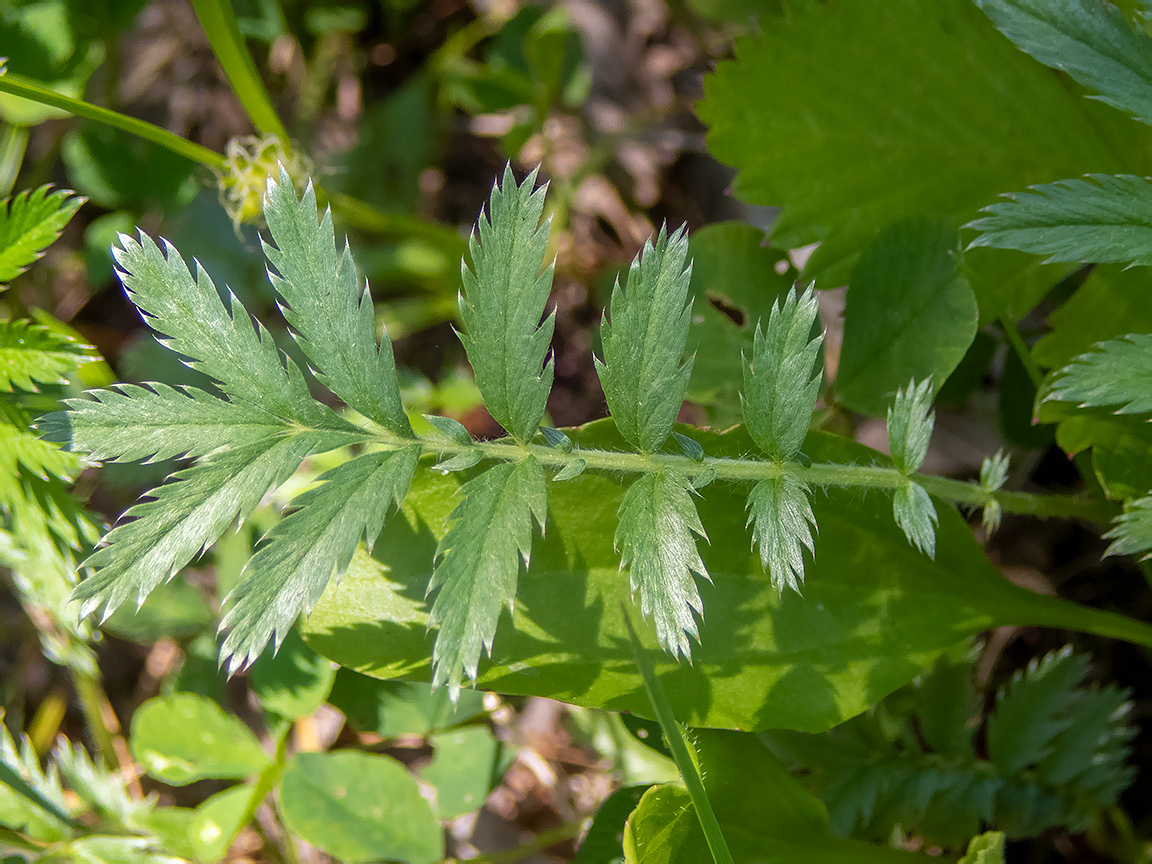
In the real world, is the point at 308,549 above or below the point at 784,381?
below

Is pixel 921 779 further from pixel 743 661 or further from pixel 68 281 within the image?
pixel 68 281

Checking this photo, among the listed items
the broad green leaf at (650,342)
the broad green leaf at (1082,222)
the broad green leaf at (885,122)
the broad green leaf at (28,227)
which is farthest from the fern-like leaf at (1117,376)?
the broad green leaf at (28,227)

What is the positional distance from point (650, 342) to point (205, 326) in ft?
1.54

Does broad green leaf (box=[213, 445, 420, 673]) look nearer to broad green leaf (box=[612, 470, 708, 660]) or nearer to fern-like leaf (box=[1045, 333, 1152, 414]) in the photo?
broad green leaf (box=[612, 470, 708, 660])

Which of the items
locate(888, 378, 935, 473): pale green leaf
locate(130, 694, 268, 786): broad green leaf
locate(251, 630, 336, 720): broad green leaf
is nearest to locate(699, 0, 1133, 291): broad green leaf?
locate(888, 378, 935, 473): pale green leaf

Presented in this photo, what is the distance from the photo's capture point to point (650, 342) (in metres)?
0.87

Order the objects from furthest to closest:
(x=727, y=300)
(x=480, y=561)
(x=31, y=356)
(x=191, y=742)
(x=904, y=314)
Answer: (x=191, y=742), (x=727, y=300), (x=904, y=314), (x=31, y=356), (x=480, y=561)

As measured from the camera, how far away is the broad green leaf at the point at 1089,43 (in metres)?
0.90

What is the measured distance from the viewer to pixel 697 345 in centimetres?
126

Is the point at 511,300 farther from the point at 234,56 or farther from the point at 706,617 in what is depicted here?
the point at 234,56

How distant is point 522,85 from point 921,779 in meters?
1.56

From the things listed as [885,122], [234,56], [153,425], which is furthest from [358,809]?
[885,122]

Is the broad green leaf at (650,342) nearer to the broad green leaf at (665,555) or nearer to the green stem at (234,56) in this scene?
the broad green leaf at (665,555)

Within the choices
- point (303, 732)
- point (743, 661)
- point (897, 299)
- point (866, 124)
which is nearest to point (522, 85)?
point (866, 124)
